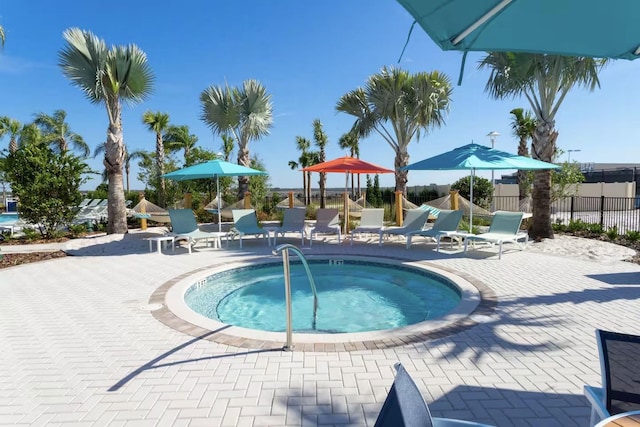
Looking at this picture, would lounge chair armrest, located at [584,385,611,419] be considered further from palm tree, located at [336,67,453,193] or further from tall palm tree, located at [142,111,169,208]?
tall palm tree, located at [142,111,169,208]

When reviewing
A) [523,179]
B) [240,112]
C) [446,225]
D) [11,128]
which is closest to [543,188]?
[446,225]

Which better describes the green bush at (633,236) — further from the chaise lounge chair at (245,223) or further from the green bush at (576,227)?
the chaise lounge chair at (245,223)

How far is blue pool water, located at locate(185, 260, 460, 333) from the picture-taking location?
16.3 feet

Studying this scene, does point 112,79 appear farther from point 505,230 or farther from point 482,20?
point 505,230

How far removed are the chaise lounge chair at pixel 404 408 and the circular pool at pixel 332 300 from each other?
2510 mm

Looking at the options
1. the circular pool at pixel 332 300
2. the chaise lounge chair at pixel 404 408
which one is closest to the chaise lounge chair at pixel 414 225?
the circular pool at pixel 332 300

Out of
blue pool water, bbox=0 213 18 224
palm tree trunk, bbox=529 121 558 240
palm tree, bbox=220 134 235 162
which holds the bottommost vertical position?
blue pool water, bbox=0 213 18 224

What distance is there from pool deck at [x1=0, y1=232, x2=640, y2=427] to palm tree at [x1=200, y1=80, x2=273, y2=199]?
10.1m

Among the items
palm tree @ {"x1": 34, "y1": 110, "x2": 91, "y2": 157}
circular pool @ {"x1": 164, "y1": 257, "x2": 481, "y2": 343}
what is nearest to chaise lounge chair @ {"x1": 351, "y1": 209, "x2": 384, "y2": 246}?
circular pool @ {"x1": 164, "y1": 257, "x2": 481, "y2": 343}

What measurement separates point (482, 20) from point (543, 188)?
29.8 feet

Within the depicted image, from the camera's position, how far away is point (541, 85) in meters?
9.45

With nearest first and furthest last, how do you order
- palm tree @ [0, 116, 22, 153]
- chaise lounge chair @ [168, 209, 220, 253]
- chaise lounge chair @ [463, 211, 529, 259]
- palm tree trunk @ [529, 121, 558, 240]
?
chaise lounge chair @ [463, 211, 529, 259] < chaise lounge chair @ [168, 209, 220, 253] < palm tree trunk @ [529, 121, 558, 240] < palm tree @ [0, 116, 22, 153]

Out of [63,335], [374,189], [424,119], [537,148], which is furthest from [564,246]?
[374,189]

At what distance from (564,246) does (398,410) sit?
31.7 ft
